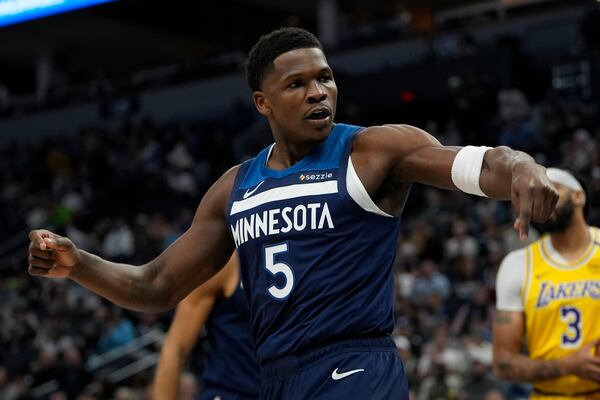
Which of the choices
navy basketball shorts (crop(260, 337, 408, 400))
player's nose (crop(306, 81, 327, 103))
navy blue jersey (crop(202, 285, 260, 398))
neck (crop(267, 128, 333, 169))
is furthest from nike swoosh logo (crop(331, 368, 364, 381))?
navy blue jersey (crop(202, 285, 260, 398))

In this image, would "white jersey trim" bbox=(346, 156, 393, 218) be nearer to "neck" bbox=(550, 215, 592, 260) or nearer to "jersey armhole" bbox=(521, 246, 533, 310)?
"jersey armhole" bbox=(521, 246, 533, 310)

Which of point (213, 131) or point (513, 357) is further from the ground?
point (213, 131)

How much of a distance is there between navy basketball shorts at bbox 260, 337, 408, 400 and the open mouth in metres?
0.84

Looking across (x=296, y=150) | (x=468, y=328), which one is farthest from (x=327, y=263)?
(x=468, y=328)

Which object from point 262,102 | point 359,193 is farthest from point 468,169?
point 262,102

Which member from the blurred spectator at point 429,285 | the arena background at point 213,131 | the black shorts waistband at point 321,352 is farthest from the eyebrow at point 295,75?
the blurred spectator at point 429,285

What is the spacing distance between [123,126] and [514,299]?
69.2 ft

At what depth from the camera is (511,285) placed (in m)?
5.42

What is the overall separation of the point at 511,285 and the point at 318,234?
2.12 m

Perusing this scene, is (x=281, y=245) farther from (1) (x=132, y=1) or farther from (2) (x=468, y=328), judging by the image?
(1) (x=132, y=1)

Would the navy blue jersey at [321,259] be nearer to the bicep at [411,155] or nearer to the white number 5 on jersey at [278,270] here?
the white number 5 on jersey at [278,270]

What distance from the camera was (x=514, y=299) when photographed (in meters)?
5.41

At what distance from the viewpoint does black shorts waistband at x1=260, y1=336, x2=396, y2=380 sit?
3.56 meters

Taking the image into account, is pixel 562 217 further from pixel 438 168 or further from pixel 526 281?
pixel 438 168
